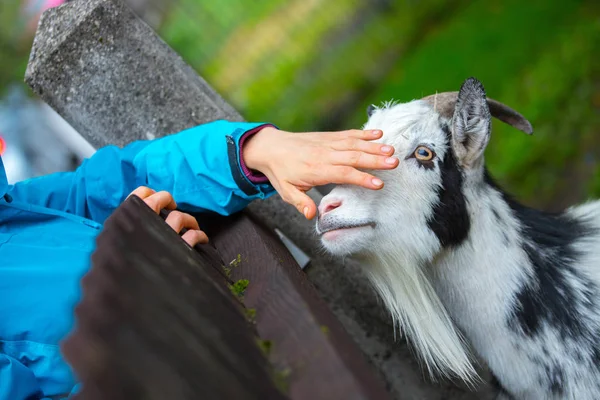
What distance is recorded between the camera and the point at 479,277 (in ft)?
5.72

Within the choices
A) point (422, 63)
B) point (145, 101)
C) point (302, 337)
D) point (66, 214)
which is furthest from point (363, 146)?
point (422, 63)

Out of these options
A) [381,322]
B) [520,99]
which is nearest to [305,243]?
[381,322]

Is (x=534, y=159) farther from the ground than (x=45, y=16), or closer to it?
closer to it

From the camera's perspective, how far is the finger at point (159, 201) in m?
1.56

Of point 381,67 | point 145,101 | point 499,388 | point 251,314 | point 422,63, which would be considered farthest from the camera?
point 381,67

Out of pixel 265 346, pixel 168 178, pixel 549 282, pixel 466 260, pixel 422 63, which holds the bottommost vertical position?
pixel 549 282

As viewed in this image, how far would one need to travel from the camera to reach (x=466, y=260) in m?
1.74

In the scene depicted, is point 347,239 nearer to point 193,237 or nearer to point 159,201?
point 193,237

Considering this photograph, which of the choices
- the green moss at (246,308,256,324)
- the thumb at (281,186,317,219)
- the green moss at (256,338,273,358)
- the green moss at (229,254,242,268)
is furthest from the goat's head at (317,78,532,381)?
the green moss at (256,338,273,358)

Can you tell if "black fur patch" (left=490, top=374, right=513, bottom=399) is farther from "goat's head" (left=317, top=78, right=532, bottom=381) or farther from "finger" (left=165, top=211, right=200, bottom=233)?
"finger" (left=165, top=211, right=200, bottom=233)

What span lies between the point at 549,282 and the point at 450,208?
1.34 feet

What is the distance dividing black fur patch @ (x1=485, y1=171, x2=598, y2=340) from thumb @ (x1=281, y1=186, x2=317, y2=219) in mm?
655

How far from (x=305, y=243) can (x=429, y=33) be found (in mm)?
3964

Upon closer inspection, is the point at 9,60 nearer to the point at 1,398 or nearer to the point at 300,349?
the point at 1,398
